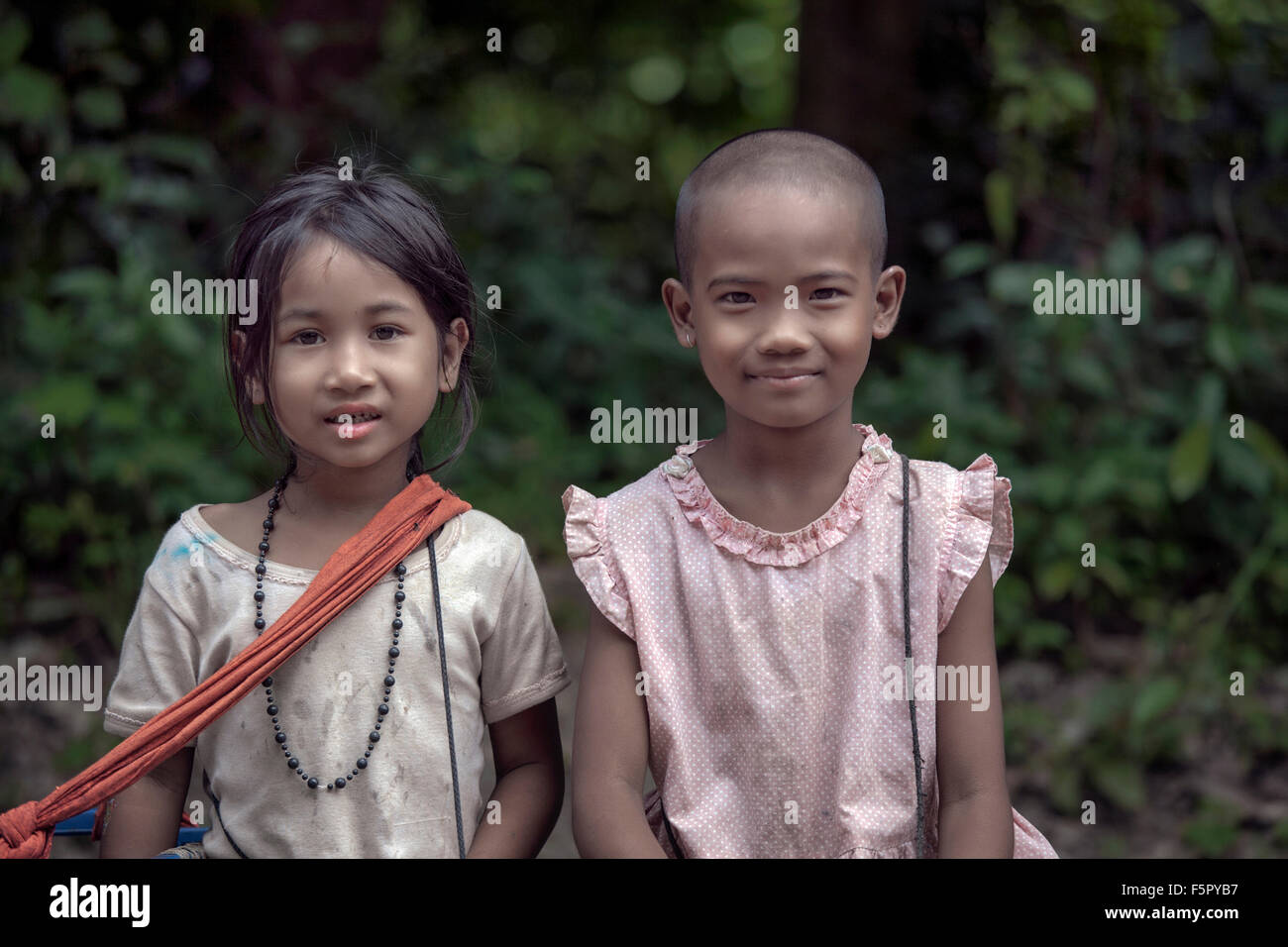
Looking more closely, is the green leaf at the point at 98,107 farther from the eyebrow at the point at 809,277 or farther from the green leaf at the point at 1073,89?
the green leaf at the point at 1073,89

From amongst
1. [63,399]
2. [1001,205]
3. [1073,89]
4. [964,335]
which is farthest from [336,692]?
[1073,89]

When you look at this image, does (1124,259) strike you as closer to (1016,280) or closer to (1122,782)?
(1016,280)

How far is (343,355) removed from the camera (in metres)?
2.07

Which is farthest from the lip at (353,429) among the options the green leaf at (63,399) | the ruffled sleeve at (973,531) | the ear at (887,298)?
the green leaf at (63,399)

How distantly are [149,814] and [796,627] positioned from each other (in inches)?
41.5

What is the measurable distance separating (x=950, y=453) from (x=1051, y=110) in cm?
134

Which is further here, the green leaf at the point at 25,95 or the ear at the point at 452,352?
the green leaf at the point at 25,95

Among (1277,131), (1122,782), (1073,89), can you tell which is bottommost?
(1122,782)

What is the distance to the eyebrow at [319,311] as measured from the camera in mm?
2082

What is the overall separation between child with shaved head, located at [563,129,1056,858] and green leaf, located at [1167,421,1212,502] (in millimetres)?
1971

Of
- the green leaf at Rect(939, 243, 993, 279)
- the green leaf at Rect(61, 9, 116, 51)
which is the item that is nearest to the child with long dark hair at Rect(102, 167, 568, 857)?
the green leaf at Rect(61, 9, 116, 51)

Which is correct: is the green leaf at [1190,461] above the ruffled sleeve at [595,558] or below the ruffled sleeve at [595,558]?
above

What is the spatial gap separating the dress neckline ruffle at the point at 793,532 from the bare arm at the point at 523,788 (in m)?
0.40
